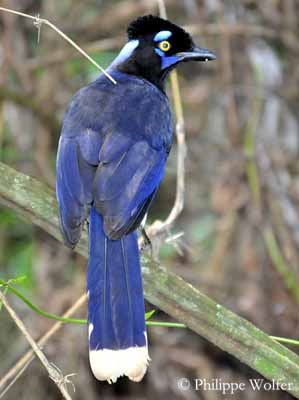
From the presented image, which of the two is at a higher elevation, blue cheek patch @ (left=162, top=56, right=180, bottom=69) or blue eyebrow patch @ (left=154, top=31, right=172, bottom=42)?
blue eyebrow patch @ (left=154, top=31, right=172, bottom=42)

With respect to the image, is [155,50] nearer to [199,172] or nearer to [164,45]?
[164,45]

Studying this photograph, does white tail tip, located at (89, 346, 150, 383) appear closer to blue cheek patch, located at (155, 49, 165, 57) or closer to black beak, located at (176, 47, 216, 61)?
black beak, located at (176, 47, 216, 61)

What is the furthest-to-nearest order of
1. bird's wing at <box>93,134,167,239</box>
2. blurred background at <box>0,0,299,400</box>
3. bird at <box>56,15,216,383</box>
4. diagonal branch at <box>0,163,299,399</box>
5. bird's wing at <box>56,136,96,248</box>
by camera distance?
blurred background at <box>0,0,299,400</box>, bird's wing at <box>93,134,167,239</box>, bird's wing at <box>56,136,96,248</box>, bird at <box>56,15,216,383</box>, diagonal branch at <box>0,163,299,399</box>

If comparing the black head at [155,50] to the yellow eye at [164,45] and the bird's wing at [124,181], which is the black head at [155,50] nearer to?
the yellow eye at [164,45]

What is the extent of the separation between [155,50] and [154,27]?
0.45 feet

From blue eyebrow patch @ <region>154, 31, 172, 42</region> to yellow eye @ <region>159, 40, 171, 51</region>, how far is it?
2 centimetres

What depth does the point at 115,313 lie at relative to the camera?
284 centimetres

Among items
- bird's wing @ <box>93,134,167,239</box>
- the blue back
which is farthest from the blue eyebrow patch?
bird's wing @ <box>93,134,167,239</box>

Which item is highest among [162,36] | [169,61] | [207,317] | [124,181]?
[162,36]

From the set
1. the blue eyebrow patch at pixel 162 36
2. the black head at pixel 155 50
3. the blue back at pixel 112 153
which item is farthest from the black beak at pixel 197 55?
the blue back at pixel 112 153

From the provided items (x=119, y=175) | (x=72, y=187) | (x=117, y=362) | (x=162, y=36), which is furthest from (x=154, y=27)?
(x=117, y=362)

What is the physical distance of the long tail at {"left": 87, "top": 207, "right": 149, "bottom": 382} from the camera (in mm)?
2761

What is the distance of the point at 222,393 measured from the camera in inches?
203

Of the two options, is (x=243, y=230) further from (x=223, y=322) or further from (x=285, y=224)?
(x=223, y=322)
